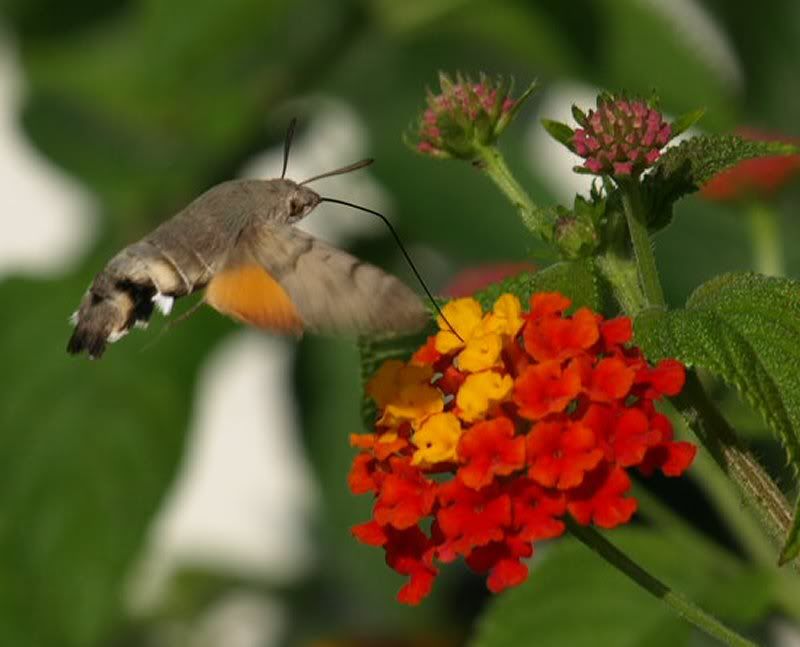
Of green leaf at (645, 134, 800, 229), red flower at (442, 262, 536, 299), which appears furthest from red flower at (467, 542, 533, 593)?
red flower at (442, 262, 536, 299)

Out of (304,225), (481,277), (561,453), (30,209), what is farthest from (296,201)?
(30,209)

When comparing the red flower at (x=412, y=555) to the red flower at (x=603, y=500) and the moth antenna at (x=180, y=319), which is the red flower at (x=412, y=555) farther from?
the moth antenna at (x=180, y=319)

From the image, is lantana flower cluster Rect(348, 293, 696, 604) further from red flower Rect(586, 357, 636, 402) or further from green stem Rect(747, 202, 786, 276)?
green stem Rect(747, 202, 786, 276)

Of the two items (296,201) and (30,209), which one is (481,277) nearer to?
(296,201)

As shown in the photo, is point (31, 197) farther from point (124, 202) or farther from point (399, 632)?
point (399, 632)

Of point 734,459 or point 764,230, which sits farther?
point 764,230

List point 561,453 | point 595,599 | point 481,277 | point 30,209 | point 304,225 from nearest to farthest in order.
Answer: point 561,453 < point 595,599 < point 481,277 < point 304,225 < point 30,209
